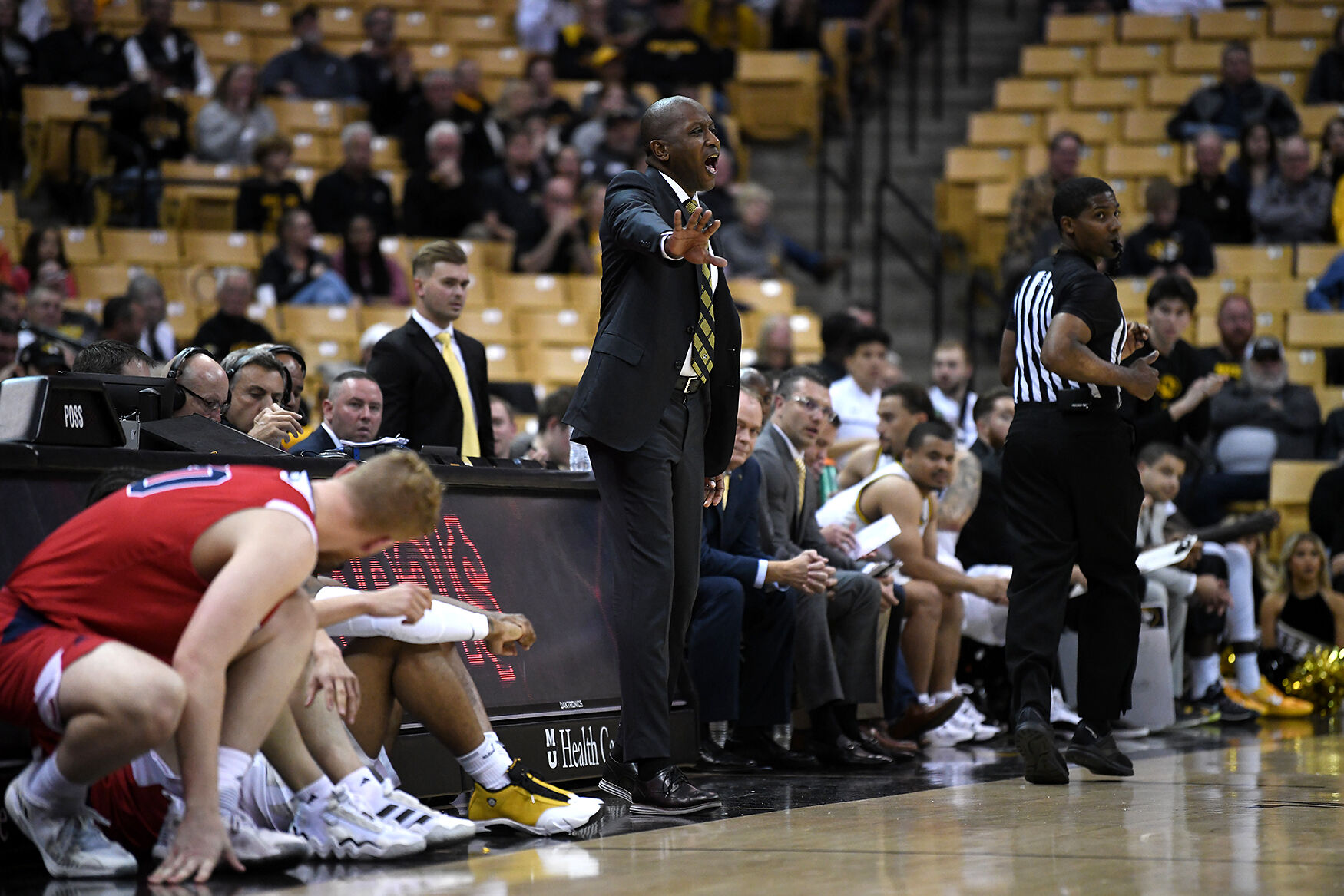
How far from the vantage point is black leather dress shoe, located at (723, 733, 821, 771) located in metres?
5.77

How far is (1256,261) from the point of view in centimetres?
1134

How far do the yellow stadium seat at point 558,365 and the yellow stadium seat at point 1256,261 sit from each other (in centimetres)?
447

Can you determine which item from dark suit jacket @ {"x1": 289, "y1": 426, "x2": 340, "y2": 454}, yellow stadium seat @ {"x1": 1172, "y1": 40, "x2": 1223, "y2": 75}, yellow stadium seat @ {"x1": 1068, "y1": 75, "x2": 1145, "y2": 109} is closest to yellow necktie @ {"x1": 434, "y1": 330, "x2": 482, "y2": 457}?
dark suit jacket @ {"x1": 289, "y1": 426, "x2": 340, "y2": 454}

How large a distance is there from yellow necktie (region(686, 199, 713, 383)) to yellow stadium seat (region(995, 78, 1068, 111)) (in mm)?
9146

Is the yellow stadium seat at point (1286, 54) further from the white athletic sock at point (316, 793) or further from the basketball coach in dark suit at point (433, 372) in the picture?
the white athletic sock at point (316, 793)

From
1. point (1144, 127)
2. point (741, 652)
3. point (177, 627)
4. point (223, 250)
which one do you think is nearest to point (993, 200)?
point (1144, 127)

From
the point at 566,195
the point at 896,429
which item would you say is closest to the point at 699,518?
Result: the point at 896,429

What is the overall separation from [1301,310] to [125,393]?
844cm

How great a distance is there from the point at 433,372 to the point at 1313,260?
7195 millimetres

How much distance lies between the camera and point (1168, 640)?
7.38 m

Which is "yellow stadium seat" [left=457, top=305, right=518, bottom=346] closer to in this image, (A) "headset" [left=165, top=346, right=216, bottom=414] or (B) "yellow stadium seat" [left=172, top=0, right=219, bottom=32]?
(B) "yellow stadium seat" [left=172, top=0, right=219, bottom=32]

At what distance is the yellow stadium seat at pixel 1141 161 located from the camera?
12.1 meters

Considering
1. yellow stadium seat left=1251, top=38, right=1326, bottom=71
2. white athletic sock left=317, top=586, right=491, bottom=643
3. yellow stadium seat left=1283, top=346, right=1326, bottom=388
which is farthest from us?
yellow stadium seat left=1251, top=38, right=1326, bottom=71

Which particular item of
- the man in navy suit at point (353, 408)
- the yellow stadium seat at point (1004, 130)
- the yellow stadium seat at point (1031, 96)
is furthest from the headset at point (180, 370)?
the yellow stadium seat at point (1031, 96)
